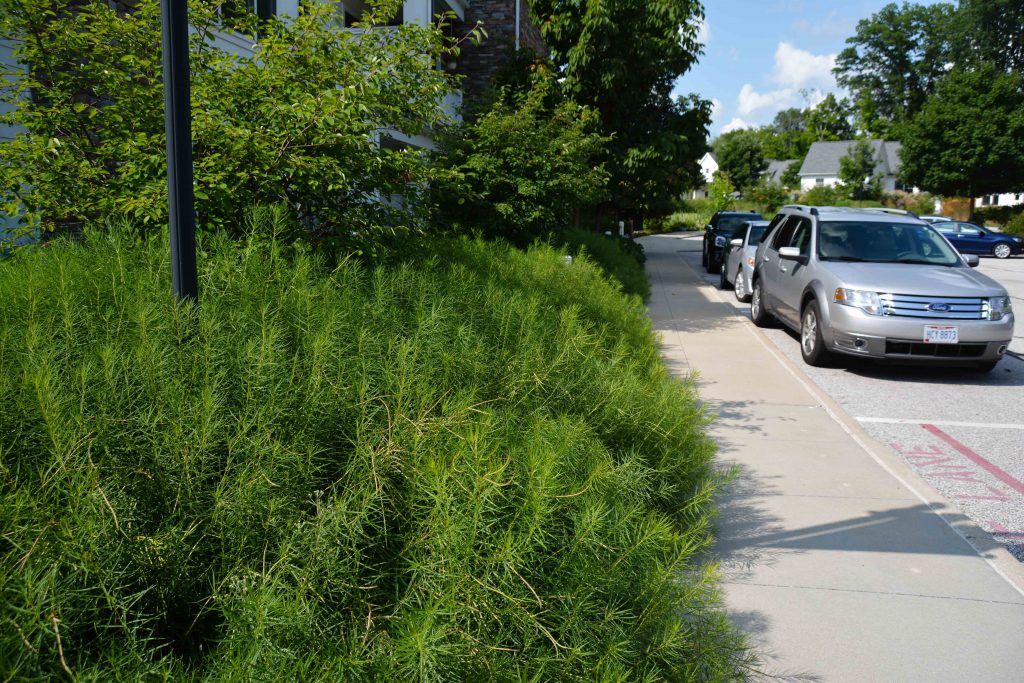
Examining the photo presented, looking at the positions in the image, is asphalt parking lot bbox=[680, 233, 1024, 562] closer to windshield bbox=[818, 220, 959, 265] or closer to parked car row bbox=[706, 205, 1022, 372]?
parked car row bbox=[706, 205, 1022, 372]

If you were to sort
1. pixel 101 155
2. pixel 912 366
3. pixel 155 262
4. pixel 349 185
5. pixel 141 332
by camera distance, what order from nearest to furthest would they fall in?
1. pixel 141 332
2. pixel 155 262
3. pixel 101 155
4. pixel 349 185
5. pixel 912 366

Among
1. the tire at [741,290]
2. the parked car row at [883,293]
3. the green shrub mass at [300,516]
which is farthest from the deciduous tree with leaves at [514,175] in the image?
A: the green shrub mass at [300,516]

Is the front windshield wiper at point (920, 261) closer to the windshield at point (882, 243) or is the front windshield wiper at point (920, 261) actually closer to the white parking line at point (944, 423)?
the windshield at point (882, 243)

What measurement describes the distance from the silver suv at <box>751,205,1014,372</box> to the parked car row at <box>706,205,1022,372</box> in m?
0.01

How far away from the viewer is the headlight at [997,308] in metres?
8.95

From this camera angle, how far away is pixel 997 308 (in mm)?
9023

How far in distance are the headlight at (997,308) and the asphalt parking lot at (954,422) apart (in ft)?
2.72

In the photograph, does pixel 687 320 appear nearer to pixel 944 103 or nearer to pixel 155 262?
pixel 155 262

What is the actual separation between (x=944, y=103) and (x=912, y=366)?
51.2 m

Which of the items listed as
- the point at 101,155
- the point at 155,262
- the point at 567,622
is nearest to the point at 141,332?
the point at 155,262

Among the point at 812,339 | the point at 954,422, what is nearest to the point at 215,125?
the point at 954,422

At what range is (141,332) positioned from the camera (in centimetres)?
295

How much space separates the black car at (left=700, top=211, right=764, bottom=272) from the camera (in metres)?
23.5

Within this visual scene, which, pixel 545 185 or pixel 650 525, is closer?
pixel 650 525
